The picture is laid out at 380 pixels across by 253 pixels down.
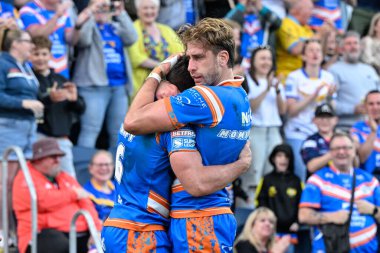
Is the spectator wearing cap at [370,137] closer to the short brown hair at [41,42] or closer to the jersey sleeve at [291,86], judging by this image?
the jersey sleeve at [291,86]

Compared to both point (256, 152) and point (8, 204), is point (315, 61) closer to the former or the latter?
point (256, 152)

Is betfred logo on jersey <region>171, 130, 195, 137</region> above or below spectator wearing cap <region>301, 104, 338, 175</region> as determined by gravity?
below

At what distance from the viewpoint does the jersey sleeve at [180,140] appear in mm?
5922

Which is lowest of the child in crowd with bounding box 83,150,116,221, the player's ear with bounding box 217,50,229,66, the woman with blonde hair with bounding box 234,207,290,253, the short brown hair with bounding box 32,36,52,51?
the woman with blonde hair with bounding box 234,207,290,253

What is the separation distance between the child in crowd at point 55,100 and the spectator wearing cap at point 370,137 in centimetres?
375

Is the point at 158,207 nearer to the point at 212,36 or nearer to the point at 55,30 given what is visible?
the point at 212,36

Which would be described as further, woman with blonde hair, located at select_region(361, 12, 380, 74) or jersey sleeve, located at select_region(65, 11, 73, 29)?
woman with blonde hair, located at select_region(361, 12, 380, 74)

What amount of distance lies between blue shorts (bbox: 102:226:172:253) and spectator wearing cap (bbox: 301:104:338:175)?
6013 millimetres

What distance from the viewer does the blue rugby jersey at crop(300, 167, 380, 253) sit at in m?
11.1

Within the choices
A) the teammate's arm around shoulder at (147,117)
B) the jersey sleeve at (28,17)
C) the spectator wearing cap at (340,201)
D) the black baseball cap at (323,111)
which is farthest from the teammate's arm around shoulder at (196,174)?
the black baseball cap at (323,111)

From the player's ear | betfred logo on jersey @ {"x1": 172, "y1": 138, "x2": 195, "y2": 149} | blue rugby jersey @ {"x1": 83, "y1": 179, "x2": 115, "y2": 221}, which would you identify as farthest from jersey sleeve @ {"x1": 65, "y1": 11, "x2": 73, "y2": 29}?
betfred logo on jersey @ {"x1": 172, "y1": 138, "x2": 195, "y2": 149}

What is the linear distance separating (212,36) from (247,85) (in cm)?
630

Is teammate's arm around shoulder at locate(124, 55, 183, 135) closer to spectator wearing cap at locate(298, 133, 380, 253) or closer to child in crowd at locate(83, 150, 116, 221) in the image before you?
child in crowd at locate(83, 150, 116, 221)

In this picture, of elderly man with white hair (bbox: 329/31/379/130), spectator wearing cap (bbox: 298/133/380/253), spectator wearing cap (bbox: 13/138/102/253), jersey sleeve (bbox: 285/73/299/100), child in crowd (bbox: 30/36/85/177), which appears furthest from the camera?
elderly man with white hair (bbox: 329/31/379/130)
